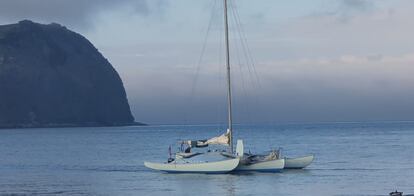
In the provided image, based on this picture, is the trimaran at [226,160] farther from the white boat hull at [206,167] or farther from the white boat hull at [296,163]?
the white boat hull at [296,163]

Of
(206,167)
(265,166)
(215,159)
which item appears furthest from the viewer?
(265,166)

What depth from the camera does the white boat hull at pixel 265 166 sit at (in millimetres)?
52750

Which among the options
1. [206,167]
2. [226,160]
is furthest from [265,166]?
[206,167]

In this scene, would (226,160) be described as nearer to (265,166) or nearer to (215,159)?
(215,159)

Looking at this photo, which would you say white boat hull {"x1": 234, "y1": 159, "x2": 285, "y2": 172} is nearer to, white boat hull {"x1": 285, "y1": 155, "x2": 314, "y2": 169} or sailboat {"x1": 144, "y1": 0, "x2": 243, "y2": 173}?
sailboat {"x1": 144, "y1": 0, "x2": 243, "y2": 173}

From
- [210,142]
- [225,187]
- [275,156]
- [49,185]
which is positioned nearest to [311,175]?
[275,156]

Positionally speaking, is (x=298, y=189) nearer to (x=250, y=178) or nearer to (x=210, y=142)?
(x=250, y=178)

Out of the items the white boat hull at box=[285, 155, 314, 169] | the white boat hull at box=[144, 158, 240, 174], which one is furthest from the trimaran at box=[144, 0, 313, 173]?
the white boat hull at box=[285, 155, 314, 169]

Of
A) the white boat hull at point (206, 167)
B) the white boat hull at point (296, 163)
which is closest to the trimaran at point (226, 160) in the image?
the white boat hull at point (206, 167)

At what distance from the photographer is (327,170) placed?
59.1 m

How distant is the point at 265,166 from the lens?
174ft

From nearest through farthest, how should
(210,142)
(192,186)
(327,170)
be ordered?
(192,186) < (210,142) < (327,170)

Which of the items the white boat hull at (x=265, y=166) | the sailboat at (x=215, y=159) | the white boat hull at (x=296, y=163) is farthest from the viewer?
the white boat hull at (x=296, y=163)

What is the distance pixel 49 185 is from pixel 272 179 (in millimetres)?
14281
